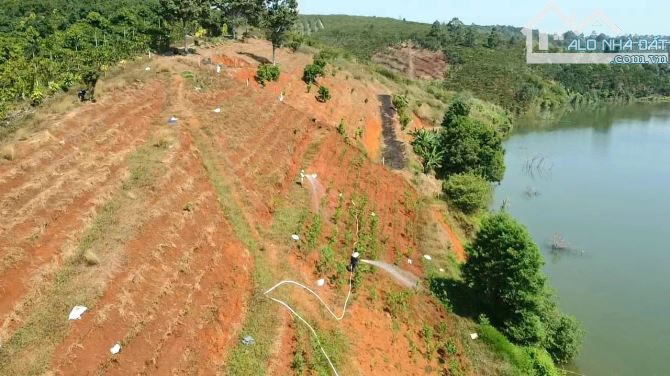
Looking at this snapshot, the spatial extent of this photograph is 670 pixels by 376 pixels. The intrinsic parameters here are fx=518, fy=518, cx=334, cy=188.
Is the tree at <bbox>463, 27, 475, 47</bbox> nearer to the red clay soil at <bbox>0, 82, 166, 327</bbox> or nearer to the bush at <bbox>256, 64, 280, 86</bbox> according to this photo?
the bush at <bbox>256, 64, 280, 86</bbox>

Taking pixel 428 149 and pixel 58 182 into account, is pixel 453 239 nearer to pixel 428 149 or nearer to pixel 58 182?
pixel 428 149

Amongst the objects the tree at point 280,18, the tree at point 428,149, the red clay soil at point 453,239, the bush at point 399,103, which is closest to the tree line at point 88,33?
the tree at point 280,18

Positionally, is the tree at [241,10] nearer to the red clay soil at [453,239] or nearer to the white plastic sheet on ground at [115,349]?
the red clay soil at [453,239]

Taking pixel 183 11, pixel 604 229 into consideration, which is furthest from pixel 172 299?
pixel 604 229

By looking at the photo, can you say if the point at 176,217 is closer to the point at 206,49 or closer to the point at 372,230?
the point at 372,230

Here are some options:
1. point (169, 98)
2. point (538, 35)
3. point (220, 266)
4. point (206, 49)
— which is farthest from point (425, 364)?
point (538, 35)
